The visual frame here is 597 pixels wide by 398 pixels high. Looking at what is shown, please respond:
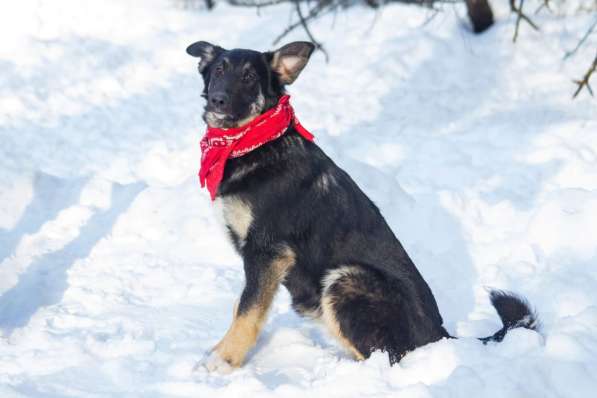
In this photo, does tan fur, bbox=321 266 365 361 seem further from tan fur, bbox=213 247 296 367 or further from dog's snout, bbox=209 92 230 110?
dog's snout, bbox=209 92 230 110

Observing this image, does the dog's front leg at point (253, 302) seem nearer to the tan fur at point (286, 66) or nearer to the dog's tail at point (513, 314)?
the tan fur at point (286, 66)

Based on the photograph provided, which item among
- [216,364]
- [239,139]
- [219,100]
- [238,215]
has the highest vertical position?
[219,100]

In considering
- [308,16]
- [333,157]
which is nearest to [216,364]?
[333,157]

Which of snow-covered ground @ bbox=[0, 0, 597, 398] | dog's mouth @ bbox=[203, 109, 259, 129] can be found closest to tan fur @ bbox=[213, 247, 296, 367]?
snow-covered ground @ bbox=[0, 0, 597, 398]

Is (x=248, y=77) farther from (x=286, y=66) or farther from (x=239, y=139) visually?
(x=239, y=139)

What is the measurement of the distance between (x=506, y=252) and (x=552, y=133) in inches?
127

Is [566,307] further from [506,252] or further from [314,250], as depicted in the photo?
[314,250]

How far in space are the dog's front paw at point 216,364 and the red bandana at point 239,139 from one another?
3.23 feet

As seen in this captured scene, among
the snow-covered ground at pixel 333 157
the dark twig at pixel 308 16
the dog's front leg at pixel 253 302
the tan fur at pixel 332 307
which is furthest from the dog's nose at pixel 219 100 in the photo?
the dark twig at pixel 308 16

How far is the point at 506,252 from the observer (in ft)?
19.9

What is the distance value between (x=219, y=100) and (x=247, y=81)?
25 centimetres

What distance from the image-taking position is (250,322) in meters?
4.22

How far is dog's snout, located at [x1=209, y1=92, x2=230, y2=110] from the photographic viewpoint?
4.30 metres

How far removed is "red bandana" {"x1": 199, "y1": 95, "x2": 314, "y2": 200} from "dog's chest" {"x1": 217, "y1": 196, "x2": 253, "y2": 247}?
11cm
